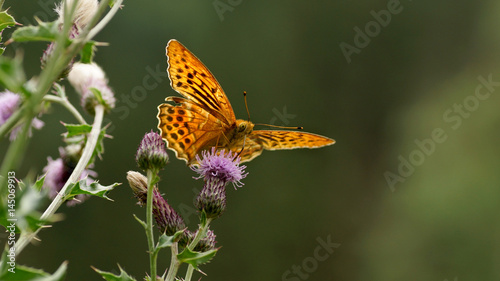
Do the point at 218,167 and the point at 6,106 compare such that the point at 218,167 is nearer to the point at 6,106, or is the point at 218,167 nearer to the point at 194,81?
the point at 194,81

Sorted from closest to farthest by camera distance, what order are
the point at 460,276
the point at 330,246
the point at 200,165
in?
the point at 200,165
the point at 460,276
the point at 330,246

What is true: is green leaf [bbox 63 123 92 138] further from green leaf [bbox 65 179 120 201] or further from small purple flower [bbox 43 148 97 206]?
green leaf [bbox 65 179 120 201]

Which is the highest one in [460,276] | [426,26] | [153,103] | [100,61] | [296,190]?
[100,61]

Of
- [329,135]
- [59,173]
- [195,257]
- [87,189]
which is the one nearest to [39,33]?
[87,189]

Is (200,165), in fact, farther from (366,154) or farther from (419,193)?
(366,154)

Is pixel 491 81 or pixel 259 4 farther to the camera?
pixel 259 4

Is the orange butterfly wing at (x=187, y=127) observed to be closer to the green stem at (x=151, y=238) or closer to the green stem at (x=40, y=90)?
the green stem at (x=151, y=238)

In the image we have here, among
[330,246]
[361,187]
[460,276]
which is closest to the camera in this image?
[460,276]

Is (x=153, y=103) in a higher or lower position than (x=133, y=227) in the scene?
higher

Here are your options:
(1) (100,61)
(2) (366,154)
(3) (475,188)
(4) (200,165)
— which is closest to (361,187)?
(2) (366,154)
